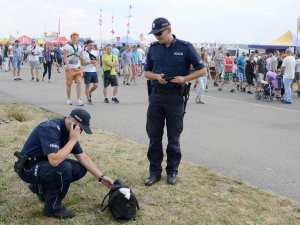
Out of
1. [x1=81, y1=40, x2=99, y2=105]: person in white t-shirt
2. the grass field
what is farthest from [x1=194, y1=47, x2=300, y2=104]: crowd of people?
the grass field

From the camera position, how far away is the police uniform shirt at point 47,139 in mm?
3713

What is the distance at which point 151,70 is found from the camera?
16.7ft

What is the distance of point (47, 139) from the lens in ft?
12.2

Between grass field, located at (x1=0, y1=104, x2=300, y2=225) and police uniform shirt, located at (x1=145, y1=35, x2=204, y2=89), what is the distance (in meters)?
1.23

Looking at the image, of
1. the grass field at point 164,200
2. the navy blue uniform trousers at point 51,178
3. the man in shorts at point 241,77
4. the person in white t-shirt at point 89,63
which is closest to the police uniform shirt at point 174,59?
the grass field at point 164,200

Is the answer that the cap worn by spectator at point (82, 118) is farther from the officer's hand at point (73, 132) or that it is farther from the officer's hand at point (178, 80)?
the officer's hand at point (178, 80)

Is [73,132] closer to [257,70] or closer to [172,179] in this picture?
[172,179]

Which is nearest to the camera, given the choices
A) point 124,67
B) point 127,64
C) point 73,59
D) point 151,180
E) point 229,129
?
point 151,180

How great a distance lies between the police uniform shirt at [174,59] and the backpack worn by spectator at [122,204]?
1.43 meters

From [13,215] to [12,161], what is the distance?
1.85 meters

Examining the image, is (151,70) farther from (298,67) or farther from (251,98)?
(298,67)

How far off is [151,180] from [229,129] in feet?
14.3

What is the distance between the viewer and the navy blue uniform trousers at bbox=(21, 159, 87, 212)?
3836 millimetres

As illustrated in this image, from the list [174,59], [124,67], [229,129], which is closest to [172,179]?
[174,59]
